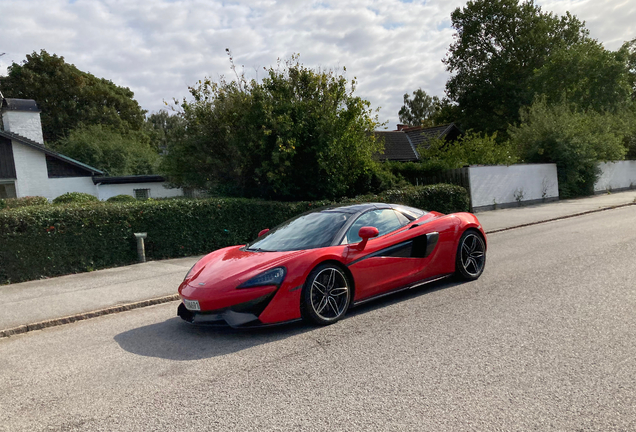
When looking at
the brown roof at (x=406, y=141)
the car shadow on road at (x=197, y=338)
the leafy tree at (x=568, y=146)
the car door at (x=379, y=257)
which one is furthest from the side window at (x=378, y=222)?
the brown roof at (x=406, y=141)

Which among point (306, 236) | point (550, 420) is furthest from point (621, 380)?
point (306, 236)

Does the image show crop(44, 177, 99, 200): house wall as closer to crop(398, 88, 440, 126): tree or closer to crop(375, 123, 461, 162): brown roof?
crop(375, 123, 461, 162): brown roof

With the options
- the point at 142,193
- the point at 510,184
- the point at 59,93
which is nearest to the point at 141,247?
the point at 510,184

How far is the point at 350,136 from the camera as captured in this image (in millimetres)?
14062

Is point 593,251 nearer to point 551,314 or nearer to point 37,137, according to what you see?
point 551,314

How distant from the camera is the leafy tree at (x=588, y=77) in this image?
38103 mm

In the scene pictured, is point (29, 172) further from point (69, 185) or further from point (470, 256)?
point (470, 256)

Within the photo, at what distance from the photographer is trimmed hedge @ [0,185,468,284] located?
9195mm

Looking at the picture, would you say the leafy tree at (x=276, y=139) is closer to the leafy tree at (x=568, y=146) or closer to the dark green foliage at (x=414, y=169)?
the dark green foliage at (x=414, y=169)

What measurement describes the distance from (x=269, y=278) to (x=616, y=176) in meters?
30.5

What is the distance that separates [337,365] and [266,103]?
33.7 feet

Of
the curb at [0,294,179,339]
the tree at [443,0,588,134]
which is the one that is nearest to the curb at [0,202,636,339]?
the curb at [0,294,179,339]

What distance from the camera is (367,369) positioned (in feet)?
12.8

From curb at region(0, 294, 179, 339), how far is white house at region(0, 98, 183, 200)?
71.3 feet
